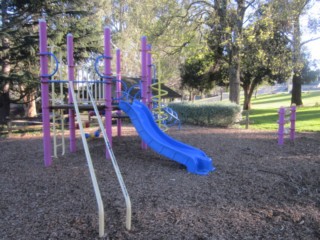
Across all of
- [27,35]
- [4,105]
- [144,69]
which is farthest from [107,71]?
[4,105]

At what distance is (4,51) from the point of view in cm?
1255

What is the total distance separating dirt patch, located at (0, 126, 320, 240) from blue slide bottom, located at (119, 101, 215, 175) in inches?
8.2

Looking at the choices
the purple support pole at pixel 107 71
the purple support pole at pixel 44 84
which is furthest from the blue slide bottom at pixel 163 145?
the purple support pole at pixel 44 84

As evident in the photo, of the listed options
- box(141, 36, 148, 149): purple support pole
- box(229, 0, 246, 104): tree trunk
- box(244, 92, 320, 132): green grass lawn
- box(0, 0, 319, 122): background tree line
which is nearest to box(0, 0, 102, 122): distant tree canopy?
box(0, 0, 319, 122): background tree line

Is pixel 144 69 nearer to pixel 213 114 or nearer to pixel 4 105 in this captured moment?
pixel 213 114

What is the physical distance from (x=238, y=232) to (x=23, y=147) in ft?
22.9

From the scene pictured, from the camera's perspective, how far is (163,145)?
5668mm

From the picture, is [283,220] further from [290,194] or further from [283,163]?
[283,163]

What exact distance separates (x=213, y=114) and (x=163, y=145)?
8.82m

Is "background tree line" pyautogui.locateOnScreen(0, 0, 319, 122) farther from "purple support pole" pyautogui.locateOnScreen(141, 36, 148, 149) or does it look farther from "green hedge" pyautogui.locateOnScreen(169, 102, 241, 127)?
"green hedge" pyautogui.locateOnScreen(169, 102, 241, 127)

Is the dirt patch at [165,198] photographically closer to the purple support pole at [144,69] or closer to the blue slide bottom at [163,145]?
the blue slide bottom at [163,145]

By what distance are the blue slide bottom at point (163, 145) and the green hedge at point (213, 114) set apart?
779 centimetres

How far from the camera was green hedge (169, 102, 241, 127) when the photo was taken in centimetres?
1392

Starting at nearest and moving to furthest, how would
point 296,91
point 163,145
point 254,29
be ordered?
point 163,145
point 254,29
point 296,91
